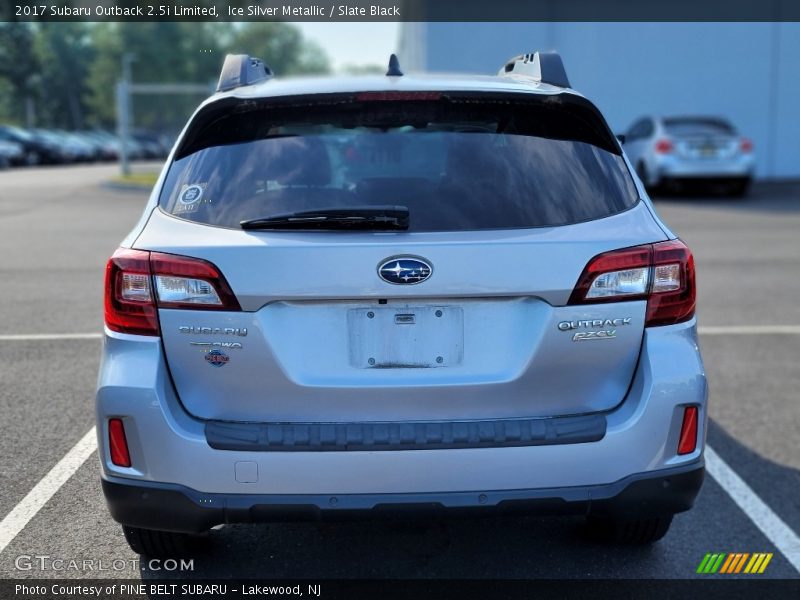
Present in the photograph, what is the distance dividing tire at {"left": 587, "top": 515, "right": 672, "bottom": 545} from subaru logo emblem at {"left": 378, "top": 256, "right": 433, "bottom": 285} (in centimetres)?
128

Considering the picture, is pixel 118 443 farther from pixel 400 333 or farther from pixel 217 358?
pixel 400 333

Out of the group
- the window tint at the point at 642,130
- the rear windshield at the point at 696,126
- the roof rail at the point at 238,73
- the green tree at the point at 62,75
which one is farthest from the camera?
the green tree at the point at 62,75

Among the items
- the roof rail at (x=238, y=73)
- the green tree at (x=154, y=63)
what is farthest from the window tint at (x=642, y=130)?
the green tree at (x=154, y=63)

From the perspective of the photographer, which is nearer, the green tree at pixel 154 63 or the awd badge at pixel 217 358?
the awd badge at pixel 217 358

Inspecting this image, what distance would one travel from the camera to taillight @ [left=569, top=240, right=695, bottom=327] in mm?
3004

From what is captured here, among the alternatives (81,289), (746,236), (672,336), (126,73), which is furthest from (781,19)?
(126,73)

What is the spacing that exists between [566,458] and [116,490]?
4.62ft

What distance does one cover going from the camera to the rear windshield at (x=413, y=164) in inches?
122

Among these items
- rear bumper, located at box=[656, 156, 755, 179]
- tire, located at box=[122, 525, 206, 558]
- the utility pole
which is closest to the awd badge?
tire, located at box=[122, 525, 206, 558]

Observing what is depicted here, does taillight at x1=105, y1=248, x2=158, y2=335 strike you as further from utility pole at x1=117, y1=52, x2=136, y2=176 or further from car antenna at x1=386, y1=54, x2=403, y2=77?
utility pole at x1=117, y1=52, x2=136, y2=176

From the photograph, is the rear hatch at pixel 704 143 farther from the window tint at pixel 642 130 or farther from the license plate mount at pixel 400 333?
the license plate mount at pixel 400 333

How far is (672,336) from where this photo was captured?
3113 mm

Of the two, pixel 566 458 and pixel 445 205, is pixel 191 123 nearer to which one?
pixel 445 205

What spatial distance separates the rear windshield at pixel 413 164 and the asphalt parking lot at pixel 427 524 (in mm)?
1362
